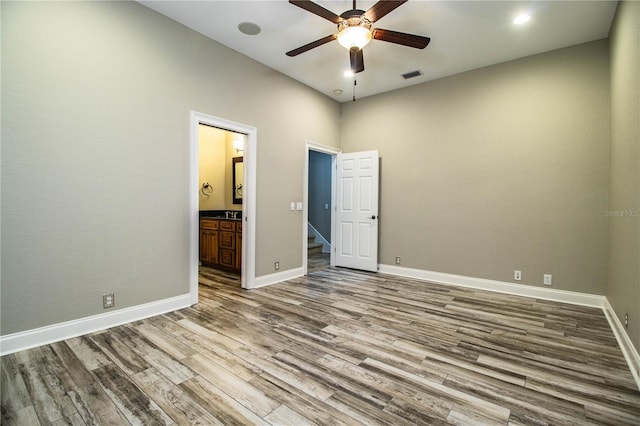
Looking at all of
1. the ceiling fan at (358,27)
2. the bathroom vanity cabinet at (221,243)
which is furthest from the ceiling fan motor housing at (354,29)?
the bathroom vanity cabinet at (221,243)

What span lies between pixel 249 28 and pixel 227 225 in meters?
3.02

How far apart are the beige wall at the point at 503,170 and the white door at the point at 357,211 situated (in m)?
0.21

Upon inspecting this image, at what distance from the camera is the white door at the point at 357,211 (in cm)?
524

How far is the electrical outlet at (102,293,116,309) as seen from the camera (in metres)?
2.79

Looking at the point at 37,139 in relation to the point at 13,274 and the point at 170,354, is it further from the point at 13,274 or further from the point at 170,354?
the point at 170,354

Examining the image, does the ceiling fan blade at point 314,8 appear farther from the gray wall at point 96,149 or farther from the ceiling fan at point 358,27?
the gray wall at point 96,149

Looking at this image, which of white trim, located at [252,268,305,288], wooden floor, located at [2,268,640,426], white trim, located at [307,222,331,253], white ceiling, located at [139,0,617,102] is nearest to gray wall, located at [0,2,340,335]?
white ceiling, located at [139,0,617,102]

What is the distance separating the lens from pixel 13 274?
231 centimetres

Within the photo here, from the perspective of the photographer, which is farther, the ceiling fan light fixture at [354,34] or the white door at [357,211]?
the white door at [357,211]

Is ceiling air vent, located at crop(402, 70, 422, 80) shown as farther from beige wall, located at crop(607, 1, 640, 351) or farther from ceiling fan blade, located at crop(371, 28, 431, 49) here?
beige wall, located at crop(607, 1, 640, 351)

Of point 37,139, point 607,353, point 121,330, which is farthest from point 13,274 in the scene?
point 607,353

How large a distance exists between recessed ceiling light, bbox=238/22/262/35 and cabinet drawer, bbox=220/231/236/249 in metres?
3.01

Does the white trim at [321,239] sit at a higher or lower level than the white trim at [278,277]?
higher

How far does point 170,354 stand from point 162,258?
1.23 meters
